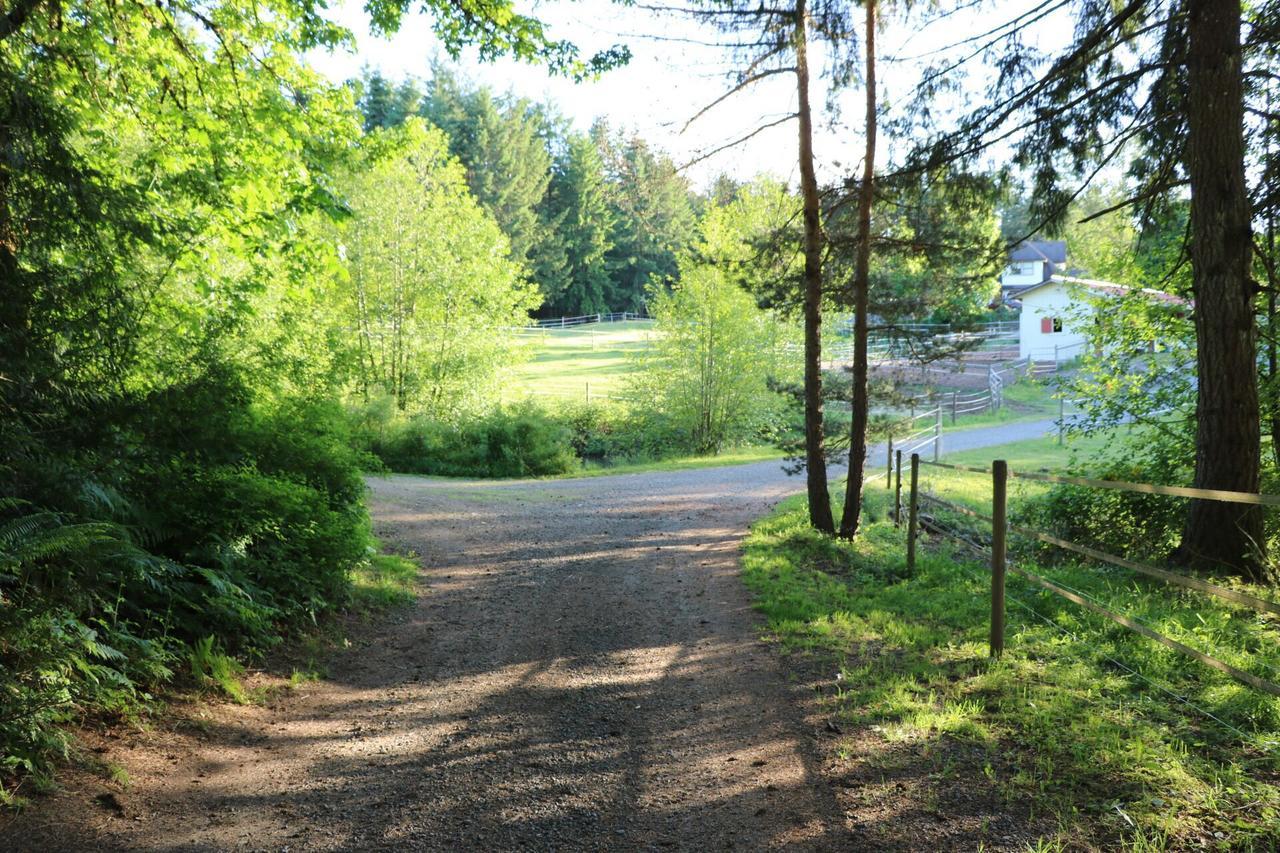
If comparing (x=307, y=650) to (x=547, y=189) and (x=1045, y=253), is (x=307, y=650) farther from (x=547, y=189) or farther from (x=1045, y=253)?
(x=1045, y=253)

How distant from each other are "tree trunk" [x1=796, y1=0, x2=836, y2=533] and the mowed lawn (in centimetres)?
1716

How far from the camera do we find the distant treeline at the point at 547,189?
2405 inches

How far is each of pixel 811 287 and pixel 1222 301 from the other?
4.92 metres

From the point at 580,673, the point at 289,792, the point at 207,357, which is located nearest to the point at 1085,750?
the point at 580,673

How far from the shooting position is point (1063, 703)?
15.4 feet

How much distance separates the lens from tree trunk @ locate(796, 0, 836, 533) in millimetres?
10906

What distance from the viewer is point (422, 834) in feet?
11.8

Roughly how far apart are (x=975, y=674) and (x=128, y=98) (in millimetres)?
8854

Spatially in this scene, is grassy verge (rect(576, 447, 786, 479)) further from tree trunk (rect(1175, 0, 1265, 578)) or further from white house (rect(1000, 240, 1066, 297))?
white house (rect(1000, 240, 1066, 297))

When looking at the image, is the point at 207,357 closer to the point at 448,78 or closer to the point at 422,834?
the point at 422,834

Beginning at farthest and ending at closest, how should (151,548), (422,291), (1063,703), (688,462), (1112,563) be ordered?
(422,291), (688,462), (1112,563), (151,548), (1063,703)

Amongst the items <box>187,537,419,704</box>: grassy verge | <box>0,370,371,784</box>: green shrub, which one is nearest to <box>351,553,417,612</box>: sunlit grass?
<box>187,537,419,704</box>: grassy verge

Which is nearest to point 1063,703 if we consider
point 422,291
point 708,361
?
point 708,361

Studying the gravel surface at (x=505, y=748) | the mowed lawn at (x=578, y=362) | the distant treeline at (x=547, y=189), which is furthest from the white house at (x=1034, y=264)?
the gravel surface at (x=505, y=748)
